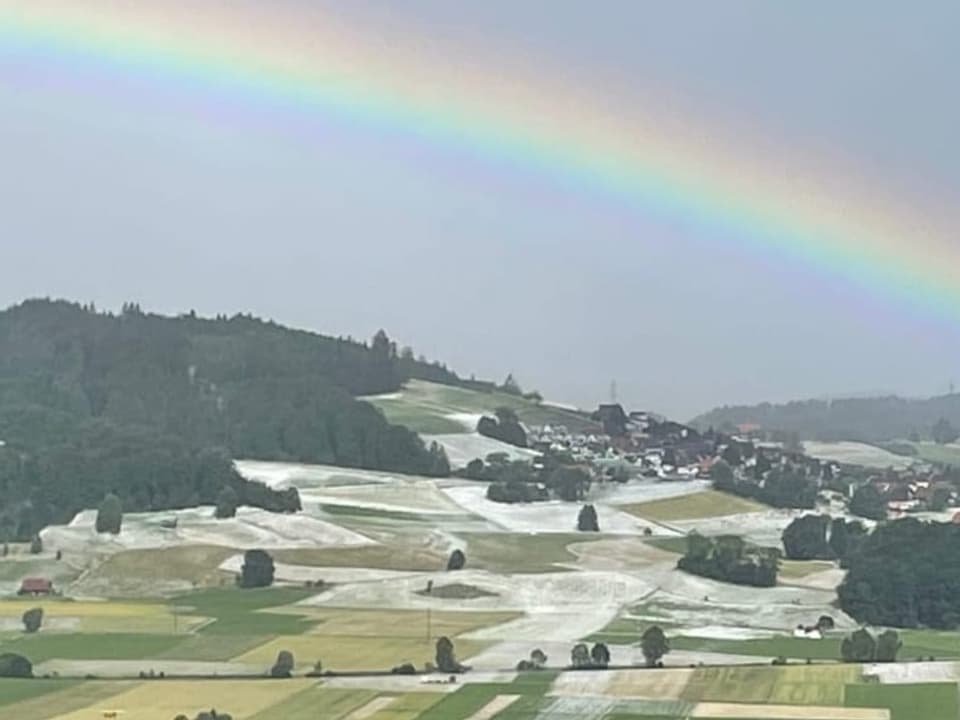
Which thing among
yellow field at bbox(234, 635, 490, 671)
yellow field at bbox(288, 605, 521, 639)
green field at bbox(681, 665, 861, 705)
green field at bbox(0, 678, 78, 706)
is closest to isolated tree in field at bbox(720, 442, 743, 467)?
yellow field at bbox(288, 605, 521, 639)

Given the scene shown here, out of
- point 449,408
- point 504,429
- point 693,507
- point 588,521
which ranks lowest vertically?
point 588,521

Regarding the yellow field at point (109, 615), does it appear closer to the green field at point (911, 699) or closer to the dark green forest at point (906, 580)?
the green field at point (911, 699)

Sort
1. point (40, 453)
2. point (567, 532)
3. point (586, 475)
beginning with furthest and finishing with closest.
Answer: point (586, 475)
point (40, 453)
point (567, 532)

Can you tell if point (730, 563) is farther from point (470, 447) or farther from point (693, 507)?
point (470, 447)

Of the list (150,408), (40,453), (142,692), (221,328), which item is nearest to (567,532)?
(40,453)

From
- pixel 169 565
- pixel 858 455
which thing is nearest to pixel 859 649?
pixel 169 565

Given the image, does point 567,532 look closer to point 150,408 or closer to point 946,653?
point 946,653
